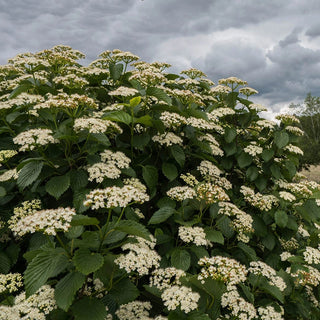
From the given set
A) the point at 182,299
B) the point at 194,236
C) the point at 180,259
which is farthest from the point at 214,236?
the point at 182,299

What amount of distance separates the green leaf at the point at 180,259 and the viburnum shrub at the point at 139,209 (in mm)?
10

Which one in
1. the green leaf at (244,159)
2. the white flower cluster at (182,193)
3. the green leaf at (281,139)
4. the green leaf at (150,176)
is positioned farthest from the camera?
the green leaf at (244,159)

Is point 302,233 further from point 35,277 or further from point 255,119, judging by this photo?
point 35,277

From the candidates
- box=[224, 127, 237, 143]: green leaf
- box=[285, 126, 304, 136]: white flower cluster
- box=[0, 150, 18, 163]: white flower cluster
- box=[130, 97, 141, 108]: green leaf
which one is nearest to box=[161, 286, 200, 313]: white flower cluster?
box=[130, 97, 141, 108]: green leaf

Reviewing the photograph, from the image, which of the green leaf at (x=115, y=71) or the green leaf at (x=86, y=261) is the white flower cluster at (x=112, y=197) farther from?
the green leaf at (x=115, y=71)

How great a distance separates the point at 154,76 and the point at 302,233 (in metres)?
3.41

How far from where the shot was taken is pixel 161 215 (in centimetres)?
299

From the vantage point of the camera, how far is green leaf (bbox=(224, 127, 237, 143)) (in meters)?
4.44

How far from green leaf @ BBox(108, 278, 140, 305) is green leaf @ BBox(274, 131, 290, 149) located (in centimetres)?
302

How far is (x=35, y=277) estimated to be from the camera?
1975mm

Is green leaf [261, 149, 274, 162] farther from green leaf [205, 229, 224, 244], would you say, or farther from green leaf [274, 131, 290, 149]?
green leaf [205, 229, 224, 244]

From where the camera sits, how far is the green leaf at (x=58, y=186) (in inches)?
110

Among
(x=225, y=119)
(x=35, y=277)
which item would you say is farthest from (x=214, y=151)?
(x=35, y=277)

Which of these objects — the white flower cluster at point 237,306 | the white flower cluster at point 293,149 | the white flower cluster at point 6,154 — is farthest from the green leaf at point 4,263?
the white flower cluster at point 293,149
